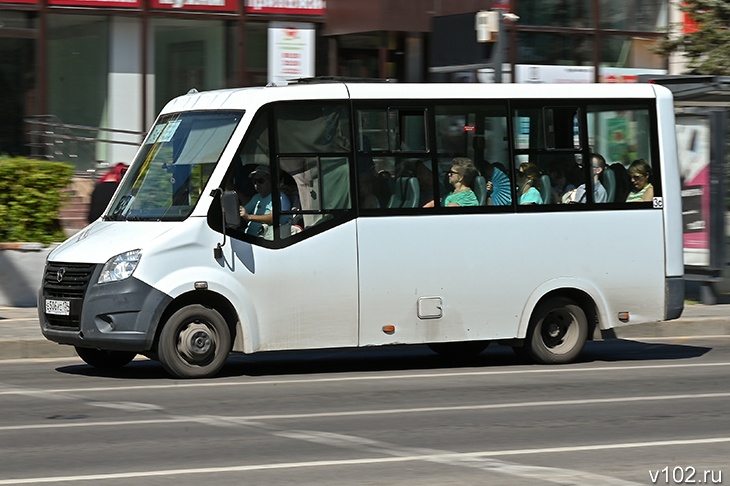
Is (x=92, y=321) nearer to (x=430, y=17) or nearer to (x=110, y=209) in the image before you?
(x=110, y=209)

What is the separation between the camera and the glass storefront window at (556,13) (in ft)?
83.3

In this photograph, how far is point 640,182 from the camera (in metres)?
13.3

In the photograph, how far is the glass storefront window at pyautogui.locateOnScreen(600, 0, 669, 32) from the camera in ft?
85.8

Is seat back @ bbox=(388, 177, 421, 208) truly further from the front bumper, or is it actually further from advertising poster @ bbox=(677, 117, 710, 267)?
advertising poster @ bbox=(677, 117, 710, 267)

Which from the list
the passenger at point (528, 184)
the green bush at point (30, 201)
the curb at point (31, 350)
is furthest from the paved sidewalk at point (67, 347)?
the passenger at point (528, 184)

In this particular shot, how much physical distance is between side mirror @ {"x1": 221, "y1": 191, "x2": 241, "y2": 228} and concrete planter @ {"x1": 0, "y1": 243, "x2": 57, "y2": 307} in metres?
6.19

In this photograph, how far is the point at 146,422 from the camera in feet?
30.9

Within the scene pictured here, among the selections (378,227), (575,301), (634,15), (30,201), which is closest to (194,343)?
(378,227)

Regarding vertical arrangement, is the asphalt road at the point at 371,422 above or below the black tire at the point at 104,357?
below

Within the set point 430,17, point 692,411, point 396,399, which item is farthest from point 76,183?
point 692,411

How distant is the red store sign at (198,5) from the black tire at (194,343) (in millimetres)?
12083

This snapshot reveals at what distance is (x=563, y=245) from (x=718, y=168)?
5.89 meters

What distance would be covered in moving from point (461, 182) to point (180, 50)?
11.6m

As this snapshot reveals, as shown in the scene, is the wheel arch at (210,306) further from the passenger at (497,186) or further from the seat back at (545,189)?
the seat back at (545,189)
